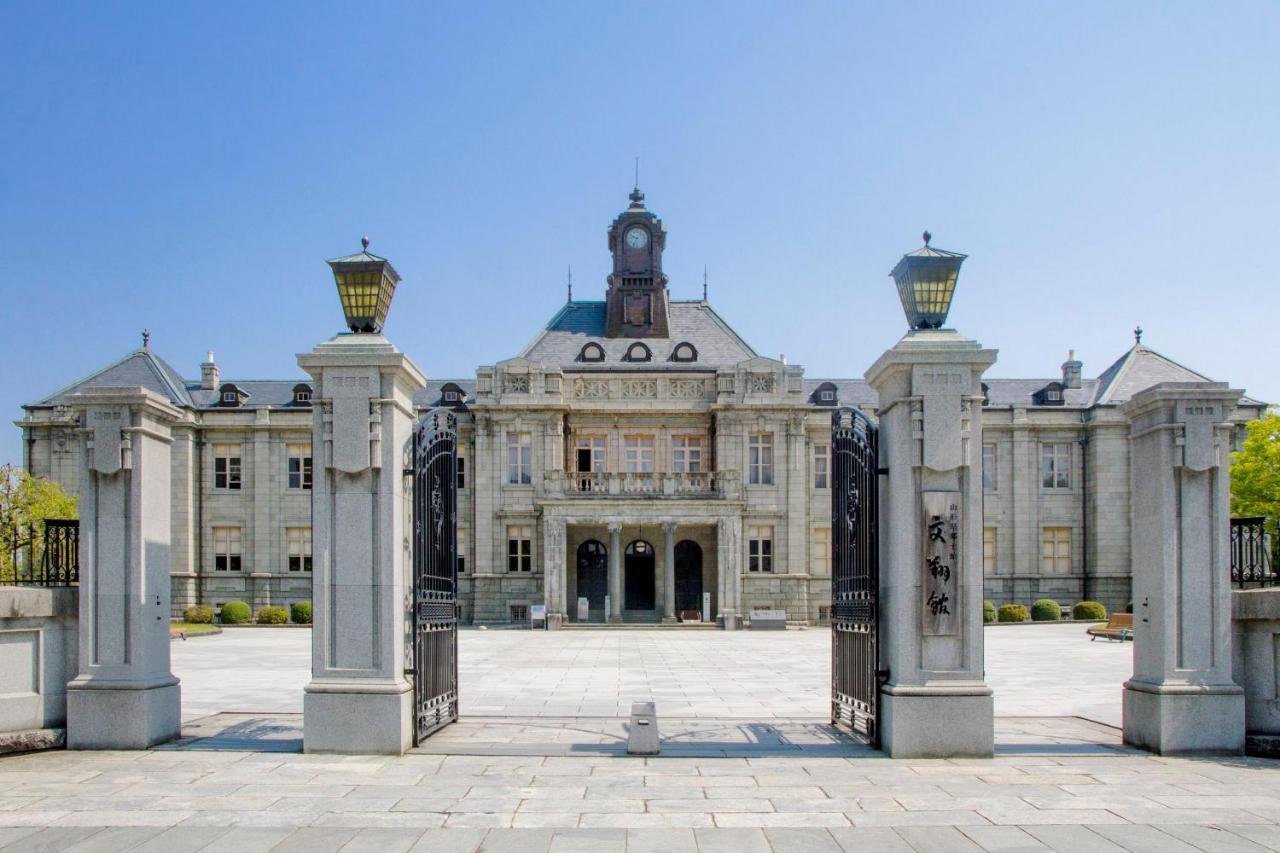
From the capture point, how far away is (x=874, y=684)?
1184cm

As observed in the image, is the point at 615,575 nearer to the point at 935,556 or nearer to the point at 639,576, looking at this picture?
the point at 639,576

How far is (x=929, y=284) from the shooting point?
38.9 feet

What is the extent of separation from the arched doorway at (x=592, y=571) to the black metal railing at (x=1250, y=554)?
3632cm

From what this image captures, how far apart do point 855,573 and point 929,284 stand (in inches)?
134

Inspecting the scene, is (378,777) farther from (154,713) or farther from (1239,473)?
(1239,473)

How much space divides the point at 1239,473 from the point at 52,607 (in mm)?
38208

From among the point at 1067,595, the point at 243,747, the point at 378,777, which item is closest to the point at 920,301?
the point at 378,777

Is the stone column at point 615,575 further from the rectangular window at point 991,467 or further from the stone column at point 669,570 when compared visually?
the rectangular window at point 991,467

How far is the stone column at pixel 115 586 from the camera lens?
37.8 ft

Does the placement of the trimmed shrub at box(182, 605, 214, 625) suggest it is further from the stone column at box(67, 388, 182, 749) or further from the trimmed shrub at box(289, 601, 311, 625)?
the stone column at box(67, 388, 182, 749)

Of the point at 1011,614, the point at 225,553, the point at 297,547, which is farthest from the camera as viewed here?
the point at 225,553

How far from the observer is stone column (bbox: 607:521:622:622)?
4419cm

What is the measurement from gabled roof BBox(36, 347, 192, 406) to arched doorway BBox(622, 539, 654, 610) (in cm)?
2109

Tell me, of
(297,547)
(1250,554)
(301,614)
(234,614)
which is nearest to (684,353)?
(297,547)
